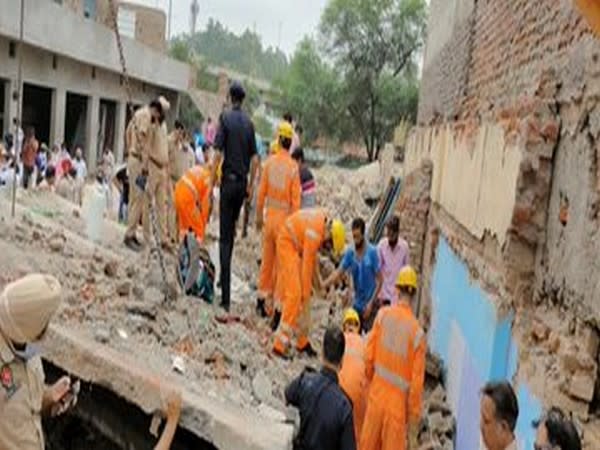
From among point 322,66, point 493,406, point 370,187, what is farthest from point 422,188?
point 322,66

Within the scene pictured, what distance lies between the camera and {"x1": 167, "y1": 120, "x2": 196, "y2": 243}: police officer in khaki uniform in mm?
8891

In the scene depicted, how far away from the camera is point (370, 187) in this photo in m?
20.9

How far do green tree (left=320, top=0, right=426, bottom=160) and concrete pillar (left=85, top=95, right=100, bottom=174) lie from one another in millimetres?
17012

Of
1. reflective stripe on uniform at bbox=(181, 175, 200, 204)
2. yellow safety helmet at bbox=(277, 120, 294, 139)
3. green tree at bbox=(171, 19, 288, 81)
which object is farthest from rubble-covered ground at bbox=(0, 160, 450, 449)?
green tree at bbox=(171, 19, 288, 81)

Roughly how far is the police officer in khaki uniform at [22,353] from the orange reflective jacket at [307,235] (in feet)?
12.3

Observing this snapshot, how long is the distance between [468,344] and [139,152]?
3.86m

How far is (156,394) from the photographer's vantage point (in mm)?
4691

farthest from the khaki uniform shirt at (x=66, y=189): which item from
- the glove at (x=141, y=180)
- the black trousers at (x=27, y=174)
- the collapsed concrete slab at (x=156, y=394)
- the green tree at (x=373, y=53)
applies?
the green tree at (x=373, y=53)

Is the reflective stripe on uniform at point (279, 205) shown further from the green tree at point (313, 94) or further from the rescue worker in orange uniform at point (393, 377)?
the green tree at point (313, 94)

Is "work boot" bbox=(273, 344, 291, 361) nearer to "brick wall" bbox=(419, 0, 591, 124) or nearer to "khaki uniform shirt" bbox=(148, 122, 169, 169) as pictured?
"khaki uniform shirt" bbox=(148, 122, 169, 169)

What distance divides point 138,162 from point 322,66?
33.1 m

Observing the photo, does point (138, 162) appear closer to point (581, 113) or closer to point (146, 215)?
point (146, 215)

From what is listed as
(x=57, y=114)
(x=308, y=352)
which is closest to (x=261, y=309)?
(x=308, y=352)

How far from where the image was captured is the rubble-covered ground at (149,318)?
18.4 feet
